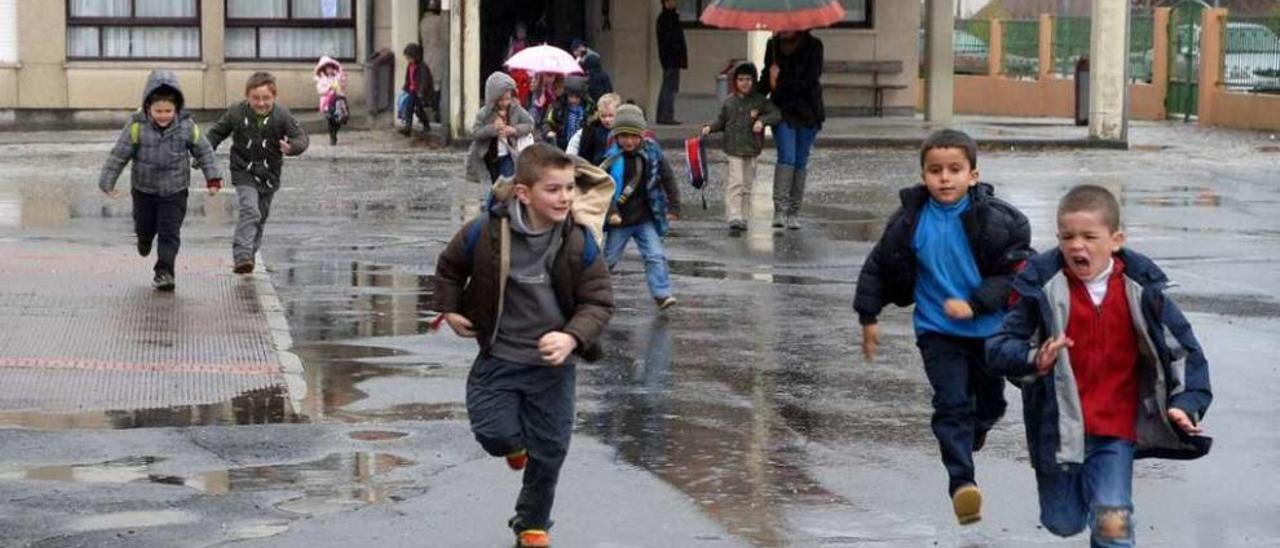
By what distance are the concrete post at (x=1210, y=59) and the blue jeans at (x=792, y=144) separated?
16929 millimetres

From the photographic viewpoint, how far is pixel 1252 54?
110 ft

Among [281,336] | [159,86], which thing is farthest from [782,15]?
[281,336]

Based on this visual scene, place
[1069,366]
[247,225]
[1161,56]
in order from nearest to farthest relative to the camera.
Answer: [1069,366], [247,225], [1161,56]

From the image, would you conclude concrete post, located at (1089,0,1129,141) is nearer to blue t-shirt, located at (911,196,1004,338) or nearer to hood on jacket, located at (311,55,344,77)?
hood on jacket, located at (311,55,344,77)

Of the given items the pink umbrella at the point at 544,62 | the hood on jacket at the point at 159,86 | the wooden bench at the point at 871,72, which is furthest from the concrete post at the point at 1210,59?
the hood on jacket at the point at 159,86

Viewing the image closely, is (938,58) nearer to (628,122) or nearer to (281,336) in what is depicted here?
(628,122)

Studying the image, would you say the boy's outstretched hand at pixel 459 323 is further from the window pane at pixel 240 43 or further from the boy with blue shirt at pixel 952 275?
the window pane at pixel 240 43

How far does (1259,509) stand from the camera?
8.35m

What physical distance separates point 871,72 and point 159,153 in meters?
20.6

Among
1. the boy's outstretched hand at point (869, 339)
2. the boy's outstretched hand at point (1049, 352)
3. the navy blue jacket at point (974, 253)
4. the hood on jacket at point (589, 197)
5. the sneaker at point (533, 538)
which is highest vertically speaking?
the hood on jacket at point (589, 197)

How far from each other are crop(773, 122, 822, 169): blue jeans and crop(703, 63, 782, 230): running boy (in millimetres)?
131

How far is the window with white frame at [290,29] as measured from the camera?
3222 cm

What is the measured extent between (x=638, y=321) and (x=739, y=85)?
5389 mm

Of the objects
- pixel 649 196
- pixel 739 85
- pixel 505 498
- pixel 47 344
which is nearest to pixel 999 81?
pixel 739 85
